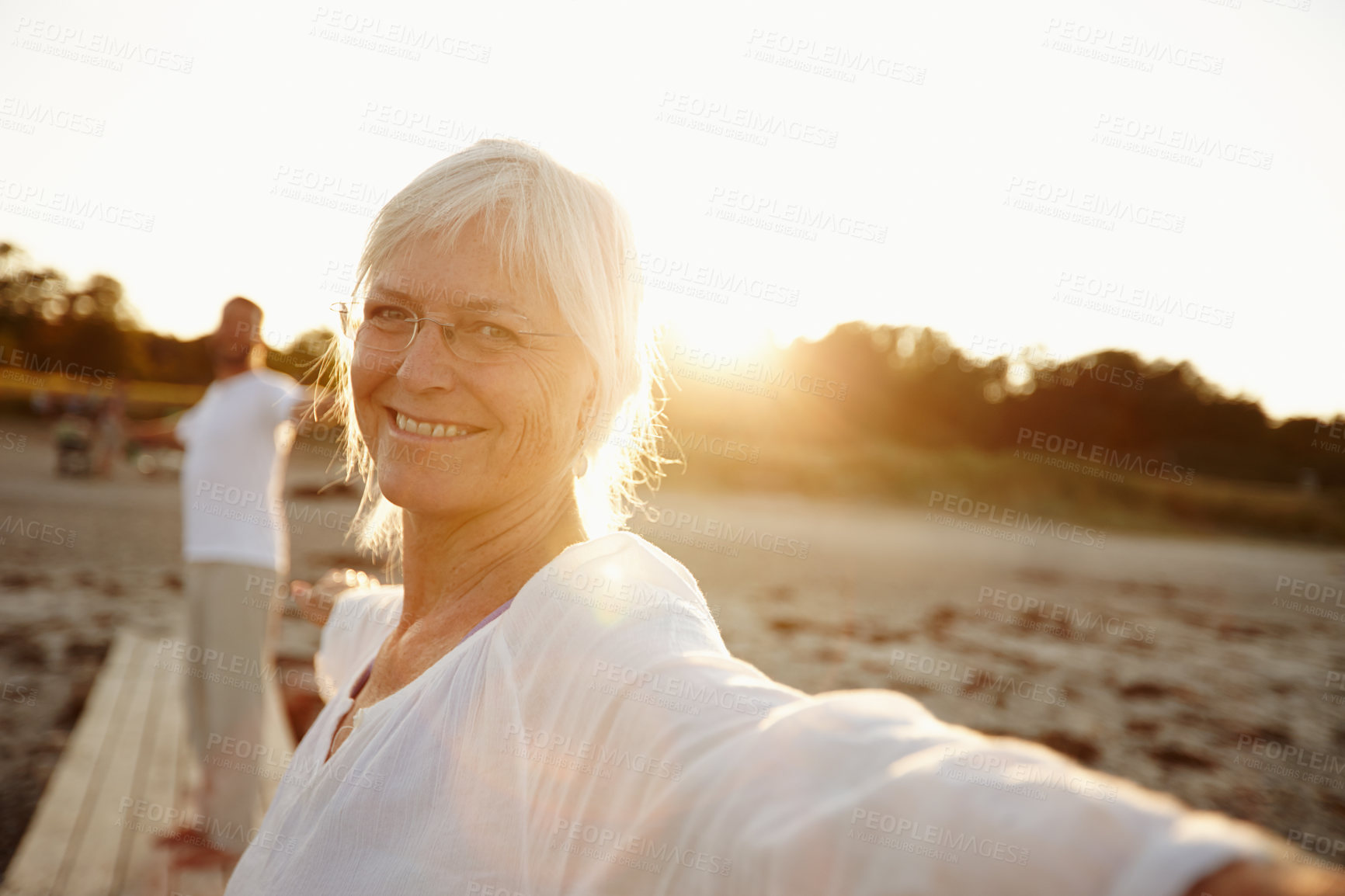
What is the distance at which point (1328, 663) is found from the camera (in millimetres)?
12719

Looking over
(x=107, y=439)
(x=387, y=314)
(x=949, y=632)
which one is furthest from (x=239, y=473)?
(x=107, y=439)

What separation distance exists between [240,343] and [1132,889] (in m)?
4.51

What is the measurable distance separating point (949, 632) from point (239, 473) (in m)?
10.3

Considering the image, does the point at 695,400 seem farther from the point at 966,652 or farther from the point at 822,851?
the point at 822,851

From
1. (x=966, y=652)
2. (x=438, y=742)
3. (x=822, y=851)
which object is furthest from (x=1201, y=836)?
(x=966, y=652)

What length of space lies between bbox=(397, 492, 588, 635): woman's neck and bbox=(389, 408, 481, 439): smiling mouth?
177 millimetres

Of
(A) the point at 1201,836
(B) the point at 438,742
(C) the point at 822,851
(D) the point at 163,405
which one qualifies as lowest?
(D) the point at 163,405

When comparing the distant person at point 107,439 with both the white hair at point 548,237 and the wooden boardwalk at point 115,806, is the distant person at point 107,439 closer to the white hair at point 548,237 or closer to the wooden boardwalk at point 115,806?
the wooden boardwalk at point 115,806

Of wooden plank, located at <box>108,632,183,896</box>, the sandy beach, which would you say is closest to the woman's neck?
the sandy beach

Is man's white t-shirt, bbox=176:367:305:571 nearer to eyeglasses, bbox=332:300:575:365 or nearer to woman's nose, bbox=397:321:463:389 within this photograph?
eyeglasses, bbox=332:300:575:365

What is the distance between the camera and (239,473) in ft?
13.3

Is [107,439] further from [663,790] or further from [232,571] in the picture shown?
[663,790]

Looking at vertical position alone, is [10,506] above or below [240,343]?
below

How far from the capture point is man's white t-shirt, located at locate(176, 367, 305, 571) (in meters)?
3.93
